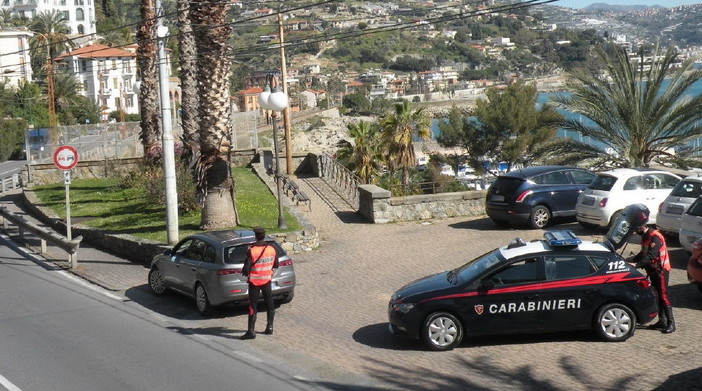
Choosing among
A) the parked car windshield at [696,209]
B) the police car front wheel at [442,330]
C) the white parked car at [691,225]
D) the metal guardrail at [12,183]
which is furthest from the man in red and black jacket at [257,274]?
the metal guardrail at [12,183]

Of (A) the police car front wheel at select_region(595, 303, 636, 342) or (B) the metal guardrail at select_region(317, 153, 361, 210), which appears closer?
(A) the police car front wheel at select_region(595, 303, 636, 342)

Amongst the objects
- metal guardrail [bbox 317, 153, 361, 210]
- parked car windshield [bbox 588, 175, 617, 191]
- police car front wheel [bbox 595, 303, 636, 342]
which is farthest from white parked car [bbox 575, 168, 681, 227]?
metal guardrail [bbox 317, 153, 361, 210]

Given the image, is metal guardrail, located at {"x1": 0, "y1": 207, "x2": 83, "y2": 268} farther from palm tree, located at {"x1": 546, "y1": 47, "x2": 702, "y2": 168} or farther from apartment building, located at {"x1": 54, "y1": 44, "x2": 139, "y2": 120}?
apartment building, located at {"x1": 54, "y1": 44, "x2": 139, "y2": 120}

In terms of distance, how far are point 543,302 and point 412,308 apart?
1665 mm

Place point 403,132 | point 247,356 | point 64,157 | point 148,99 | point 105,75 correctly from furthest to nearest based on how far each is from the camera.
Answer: point 105,75 → point 403,132 → point 148,99 → point 64,157 → point 247,356

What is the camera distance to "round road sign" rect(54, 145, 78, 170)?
1905 cm

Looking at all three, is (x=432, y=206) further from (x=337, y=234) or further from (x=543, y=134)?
(x=543, y=134)

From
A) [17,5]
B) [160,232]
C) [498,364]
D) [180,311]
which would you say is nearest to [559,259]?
[498,364]

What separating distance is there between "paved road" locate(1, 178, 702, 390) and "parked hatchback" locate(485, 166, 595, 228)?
839mm

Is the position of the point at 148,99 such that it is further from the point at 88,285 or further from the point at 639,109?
the point at 639,109

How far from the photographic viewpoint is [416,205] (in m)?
21.4

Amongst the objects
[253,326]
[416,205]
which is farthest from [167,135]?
[253,326]

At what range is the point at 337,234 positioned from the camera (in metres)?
20.1

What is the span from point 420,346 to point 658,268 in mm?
3330
